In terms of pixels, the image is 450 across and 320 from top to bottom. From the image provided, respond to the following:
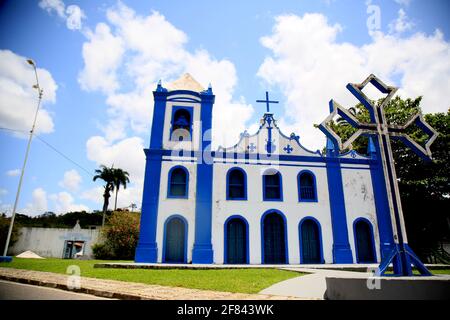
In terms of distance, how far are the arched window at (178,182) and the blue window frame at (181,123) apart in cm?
181

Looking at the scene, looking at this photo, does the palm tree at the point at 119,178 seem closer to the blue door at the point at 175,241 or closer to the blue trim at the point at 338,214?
the blue door at the point at 175,241

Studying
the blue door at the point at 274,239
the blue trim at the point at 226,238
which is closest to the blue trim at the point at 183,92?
the blue trim at the point at 226,238

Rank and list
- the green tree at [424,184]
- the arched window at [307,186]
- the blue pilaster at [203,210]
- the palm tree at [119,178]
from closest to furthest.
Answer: the blue pilaster at [203,210]
the arched window at [307,186]
the green tree at [424,184]
the palm tree at [119,178]

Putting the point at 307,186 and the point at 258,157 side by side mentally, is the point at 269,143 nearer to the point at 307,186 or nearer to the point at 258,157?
the point at 258,157

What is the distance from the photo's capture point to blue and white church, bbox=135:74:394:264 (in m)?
13.6

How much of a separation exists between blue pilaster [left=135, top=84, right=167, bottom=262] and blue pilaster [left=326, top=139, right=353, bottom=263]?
360 inches

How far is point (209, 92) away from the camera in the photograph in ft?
52.5

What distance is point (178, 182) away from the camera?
14.5 meters

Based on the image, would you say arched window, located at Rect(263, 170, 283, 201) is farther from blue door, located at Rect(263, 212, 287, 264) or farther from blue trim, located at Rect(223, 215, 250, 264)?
blue trim, located at Rect(223, 215, 250, 264)

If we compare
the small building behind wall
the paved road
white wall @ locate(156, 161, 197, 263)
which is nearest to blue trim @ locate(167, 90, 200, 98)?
white wall @ locate(156, 161, 197, 263)

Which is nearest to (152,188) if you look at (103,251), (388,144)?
(388,144)

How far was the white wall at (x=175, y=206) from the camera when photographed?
1339 centimetres

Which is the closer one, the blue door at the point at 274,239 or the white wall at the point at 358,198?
the blue door at the point at 274,239
